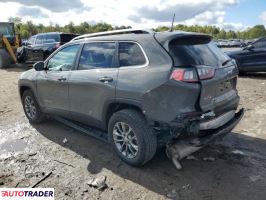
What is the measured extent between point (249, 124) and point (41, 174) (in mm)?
4067

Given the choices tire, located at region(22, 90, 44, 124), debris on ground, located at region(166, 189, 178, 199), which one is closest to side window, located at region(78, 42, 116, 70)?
tire, located at region(22, 90, 44, 124)

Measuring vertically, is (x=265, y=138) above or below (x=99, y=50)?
below

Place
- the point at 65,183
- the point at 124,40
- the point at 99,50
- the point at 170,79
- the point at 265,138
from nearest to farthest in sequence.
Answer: the point at 170,79 < the point at 65,183 < the point at 124,40 < the point at 99,50 < the point at 265,138

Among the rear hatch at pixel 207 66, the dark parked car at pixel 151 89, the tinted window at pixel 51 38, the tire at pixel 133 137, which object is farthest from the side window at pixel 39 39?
the rear hatch at pixel 207 66

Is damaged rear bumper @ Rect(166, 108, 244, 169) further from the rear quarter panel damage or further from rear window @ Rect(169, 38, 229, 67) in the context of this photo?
rear window @ Rect(169, 38, 229, 67)

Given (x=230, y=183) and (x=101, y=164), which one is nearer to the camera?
(x=230, y=183)

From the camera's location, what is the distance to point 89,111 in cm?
491

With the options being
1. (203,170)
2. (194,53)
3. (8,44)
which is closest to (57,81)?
(194,53)

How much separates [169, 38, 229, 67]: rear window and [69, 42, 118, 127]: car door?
36.6 inches

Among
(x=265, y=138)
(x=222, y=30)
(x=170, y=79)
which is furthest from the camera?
(x=222, y=30)

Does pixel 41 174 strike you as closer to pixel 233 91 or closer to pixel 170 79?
pixel 170 79

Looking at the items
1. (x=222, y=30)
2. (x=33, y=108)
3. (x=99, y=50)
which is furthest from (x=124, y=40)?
(x=222, y=30)

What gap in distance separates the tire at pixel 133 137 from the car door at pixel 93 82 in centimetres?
32

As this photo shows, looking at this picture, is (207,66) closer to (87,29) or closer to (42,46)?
(42,46)
